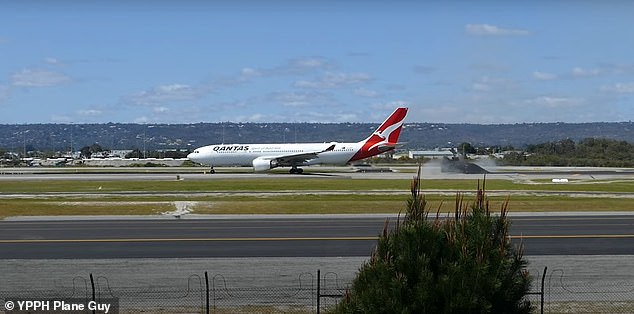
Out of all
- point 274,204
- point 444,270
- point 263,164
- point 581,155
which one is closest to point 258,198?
point 274,204

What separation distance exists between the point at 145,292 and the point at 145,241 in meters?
9.76

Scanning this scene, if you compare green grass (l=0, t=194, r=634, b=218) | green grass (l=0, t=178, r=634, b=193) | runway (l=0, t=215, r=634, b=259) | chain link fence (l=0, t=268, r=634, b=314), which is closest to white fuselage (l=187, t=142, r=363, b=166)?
green grass (l=0, t=178, r=634, b=193)

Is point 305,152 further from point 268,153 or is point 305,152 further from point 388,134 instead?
point 388,134

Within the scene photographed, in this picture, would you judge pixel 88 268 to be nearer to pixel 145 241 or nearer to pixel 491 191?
pixel 145 241

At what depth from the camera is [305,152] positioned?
8275 cm

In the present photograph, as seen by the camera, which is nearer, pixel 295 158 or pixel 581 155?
pixel 295 158

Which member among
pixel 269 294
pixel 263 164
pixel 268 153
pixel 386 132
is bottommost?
pixel 269 294

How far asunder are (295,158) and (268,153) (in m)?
4.62

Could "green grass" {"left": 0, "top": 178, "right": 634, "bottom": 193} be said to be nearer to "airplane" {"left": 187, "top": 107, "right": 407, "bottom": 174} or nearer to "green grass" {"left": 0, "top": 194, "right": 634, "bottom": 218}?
"green grass" {"left": 0, "top": 194, "right": 634, "bottom": 218}

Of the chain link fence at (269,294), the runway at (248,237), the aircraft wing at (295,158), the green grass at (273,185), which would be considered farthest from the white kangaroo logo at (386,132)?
the chain link fence at (269,294)

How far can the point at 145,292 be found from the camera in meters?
19.5

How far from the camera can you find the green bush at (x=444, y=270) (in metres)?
11.7

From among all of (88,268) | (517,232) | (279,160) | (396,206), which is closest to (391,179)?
(279,160)

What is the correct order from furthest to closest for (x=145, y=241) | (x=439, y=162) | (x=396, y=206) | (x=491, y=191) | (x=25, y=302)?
(x=439, y=162) → (x=491, y=191) → (x=396, y=206) → (x=145, y=241) → (x=25, y=302)
